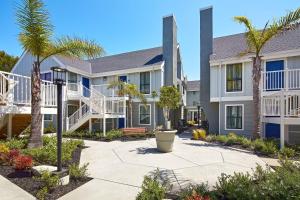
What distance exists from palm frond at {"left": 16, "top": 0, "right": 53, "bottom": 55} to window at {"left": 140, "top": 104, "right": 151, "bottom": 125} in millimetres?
11054

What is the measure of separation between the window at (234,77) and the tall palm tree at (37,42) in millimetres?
10561

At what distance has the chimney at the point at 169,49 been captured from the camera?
2000 cm

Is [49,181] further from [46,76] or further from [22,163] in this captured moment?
[46,76]

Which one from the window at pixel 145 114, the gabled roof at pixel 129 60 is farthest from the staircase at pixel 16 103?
the gabled roof at pixel 129 60

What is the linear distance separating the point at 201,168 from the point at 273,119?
21.0 ft

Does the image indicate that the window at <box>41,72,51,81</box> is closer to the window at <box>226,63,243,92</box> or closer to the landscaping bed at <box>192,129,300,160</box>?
Result: the landscaping bed at <box>192,129,300,160</box>

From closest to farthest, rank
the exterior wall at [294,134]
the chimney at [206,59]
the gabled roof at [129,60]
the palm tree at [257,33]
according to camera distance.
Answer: the palm tree at [257,33] → the exterior wall at [294,134] → the chimney at [206,59] → the gabled roof at [129,60]

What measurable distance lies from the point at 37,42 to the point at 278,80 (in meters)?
13.3

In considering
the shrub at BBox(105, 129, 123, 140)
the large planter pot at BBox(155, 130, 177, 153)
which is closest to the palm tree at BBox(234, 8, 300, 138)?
the large planter pot at BBox(155, 130, 177, 153)

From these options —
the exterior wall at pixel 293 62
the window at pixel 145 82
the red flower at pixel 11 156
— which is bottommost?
the red flower at pixel 11 156

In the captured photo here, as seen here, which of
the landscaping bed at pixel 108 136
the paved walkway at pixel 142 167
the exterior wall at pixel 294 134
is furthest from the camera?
the landscaping bed at pixel 108 136

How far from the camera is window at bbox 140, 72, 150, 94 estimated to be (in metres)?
20.1

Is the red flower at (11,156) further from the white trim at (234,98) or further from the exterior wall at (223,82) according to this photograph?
the exterior wall at (223,82)

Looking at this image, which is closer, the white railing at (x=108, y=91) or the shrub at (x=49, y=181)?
the shrub at (x=49, y=181)
